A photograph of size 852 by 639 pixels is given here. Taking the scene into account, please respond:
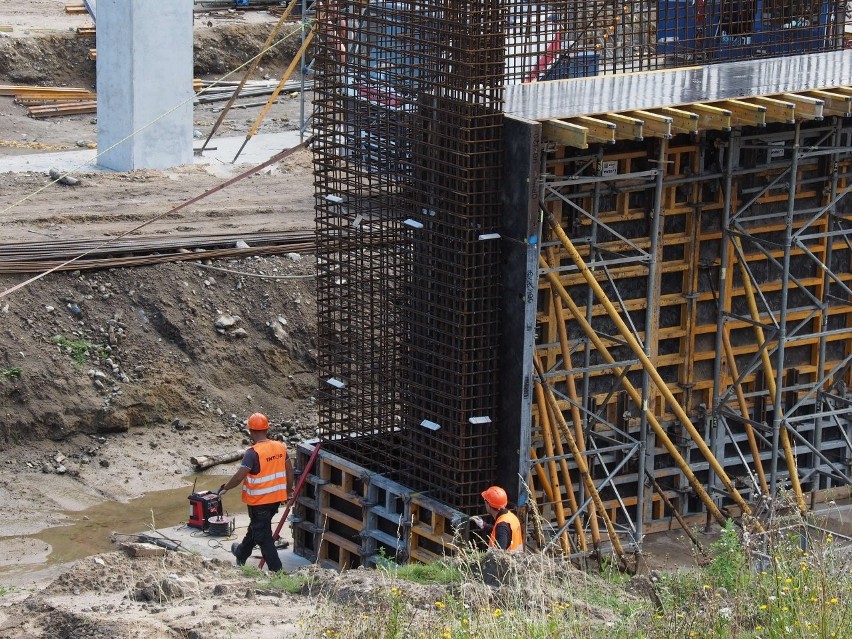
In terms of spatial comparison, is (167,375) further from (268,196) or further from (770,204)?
(770,204)

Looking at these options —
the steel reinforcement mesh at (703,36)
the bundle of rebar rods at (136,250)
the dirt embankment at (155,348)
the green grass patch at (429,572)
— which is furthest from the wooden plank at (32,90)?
the green grass patch at (429,572)

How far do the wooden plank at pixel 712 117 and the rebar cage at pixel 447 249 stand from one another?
0.72 m

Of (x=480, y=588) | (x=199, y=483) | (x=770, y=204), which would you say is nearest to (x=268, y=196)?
(x=199, y=483)

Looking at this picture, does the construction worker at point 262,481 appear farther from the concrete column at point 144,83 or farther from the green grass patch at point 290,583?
the concrete column at point 144,83

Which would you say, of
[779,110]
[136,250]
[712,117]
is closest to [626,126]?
[712,117]

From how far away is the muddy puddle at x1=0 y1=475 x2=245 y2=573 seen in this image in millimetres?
15969

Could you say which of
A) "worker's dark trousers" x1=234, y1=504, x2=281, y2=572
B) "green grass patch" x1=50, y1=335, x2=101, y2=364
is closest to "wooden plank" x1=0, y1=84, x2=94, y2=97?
"green grass patch" x1=50, y1=335, x2=101, y2=364

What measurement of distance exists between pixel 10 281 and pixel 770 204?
951 centimetres

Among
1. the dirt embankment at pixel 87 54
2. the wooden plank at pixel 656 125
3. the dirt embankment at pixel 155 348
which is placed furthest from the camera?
the dirt embankment at pixel 87 54

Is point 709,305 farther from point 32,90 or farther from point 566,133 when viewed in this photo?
point 32,90

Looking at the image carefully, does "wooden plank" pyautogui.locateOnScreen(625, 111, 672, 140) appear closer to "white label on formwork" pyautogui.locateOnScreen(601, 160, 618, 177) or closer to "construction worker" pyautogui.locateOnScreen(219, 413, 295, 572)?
"white label on formwork" pyautogui.locateOnScreen(601, 160, 618, 177)

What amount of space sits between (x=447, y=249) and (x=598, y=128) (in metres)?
1.64

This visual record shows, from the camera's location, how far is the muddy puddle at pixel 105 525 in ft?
52.4

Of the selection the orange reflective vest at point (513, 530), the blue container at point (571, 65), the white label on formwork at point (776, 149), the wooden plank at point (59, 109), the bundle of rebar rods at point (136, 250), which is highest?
the blue container at point (571, 65)
